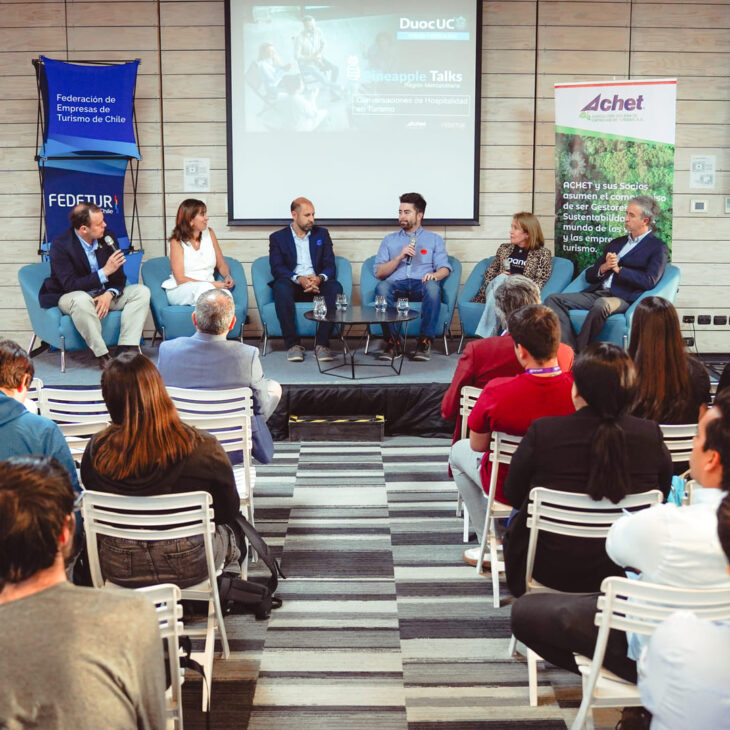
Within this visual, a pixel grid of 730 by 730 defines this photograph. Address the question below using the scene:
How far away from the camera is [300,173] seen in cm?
753

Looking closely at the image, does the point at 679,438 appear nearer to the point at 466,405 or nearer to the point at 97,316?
the point at 466,405

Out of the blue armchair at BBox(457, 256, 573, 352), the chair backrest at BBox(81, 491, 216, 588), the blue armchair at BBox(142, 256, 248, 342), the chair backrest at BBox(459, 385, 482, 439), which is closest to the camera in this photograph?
the chair backrest at BBox(81, 491, 216, 588)

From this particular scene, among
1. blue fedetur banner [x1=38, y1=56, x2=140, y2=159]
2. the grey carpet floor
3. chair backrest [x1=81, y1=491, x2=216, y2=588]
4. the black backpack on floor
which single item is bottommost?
the grey carpet floor

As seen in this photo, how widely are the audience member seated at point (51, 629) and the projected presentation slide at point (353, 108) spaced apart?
6.27 m

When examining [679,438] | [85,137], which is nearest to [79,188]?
[85,137]

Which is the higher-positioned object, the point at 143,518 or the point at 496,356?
the point at 496,356

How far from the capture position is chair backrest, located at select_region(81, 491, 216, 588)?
8.28 feet

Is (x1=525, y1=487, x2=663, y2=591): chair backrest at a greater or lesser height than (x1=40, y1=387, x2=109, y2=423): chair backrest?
lesser

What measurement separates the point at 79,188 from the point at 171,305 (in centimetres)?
127

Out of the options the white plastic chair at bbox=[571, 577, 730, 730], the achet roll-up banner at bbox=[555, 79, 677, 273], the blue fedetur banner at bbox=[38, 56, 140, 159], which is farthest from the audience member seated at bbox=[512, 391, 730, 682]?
the blue fedetur banner at bbox=[38, 56, 140, 159]

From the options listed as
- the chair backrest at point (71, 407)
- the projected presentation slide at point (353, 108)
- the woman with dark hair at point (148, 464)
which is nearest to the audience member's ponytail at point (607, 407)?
the woman with dark hair at point (148, 464)

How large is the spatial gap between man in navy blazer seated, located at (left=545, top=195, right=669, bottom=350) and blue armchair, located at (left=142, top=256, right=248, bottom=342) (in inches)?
93.2

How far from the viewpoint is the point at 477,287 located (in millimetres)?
7180

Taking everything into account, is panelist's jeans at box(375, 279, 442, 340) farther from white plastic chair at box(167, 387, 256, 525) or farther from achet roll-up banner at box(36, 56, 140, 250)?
white plastic chair at box(167, 387, 256, 525)
